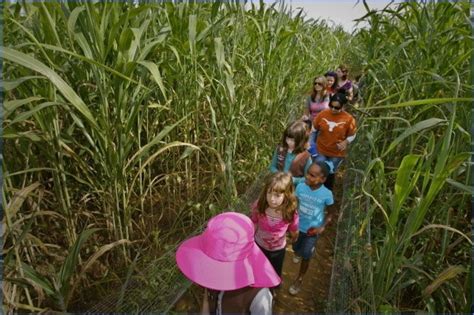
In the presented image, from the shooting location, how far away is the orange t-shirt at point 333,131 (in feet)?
8.50

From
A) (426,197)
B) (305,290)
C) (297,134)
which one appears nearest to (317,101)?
(297,134)

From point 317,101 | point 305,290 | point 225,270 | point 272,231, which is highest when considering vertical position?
point 317,101

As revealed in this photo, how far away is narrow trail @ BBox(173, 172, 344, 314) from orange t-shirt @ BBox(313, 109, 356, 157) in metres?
0.68

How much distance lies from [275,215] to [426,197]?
0.67 meters

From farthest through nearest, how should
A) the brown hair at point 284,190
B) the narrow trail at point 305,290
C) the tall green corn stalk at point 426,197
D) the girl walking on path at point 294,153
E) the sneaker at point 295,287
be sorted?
the girl walking on path at point 294,153 < the sneaker at point 295,287 < the narrow trail at point 305,290 < the brown hair at point 284,190 < the tall green corn stalk at point 426,197

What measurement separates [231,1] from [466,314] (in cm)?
206

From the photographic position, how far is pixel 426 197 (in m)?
1.14

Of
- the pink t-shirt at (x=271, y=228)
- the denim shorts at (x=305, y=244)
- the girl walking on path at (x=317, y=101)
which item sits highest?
the girl walking on path at (x=317, y=101)

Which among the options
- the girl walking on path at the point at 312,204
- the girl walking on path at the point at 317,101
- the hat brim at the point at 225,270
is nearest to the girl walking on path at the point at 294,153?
the girl walking on path at the point at 312,204

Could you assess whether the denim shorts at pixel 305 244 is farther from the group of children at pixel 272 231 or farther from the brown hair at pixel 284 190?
the brown hair at pixel 284 190

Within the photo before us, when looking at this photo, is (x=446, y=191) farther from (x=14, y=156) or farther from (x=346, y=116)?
(x=14, y=156)

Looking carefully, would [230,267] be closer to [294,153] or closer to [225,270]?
[225,270]

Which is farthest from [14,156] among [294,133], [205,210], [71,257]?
[294,133]

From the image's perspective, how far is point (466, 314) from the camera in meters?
1.28
